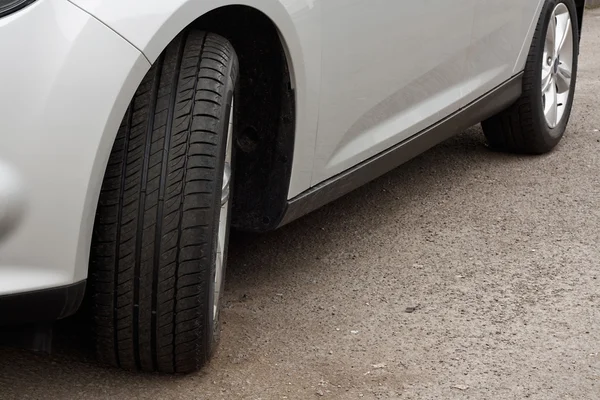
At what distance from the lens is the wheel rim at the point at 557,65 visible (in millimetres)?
4680

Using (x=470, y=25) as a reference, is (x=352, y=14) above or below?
above

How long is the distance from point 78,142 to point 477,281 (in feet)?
5.30

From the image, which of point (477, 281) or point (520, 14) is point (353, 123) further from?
point (520, 14)

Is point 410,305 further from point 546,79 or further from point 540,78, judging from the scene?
point 546,79

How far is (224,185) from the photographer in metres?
2.65

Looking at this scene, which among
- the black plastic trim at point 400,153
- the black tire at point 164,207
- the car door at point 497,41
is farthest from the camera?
the car door at point 497,41

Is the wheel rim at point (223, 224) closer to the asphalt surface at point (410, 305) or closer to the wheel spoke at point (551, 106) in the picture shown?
the asphalt surface at point (410, 305)

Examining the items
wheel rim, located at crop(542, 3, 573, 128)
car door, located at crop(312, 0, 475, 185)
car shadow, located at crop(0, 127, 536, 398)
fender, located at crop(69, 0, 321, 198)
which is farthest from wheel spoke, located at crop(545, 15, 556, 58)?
fender, located at crop(69, 0, 321, 198)

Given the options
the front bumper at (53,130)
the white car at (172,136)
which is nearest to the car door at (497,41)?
the white car at (172,136)

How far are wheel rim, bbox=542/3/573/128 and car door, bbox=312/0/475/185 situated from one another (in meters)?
1.10

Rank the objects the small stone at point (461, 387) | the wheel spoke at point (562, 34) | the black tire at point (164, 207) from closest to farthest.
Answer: the black tire at point (164, 207) < the small stone at point (461, 387) < the wheel spoke at point (562, 34)

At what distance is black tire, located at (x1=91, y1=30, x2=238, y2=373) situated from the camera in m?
2.36

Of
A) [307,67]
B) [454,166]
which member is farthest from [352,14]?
[454,166]

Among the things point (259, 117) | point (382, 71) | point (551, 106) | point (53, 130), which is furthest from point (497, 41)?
point (53, 130)
